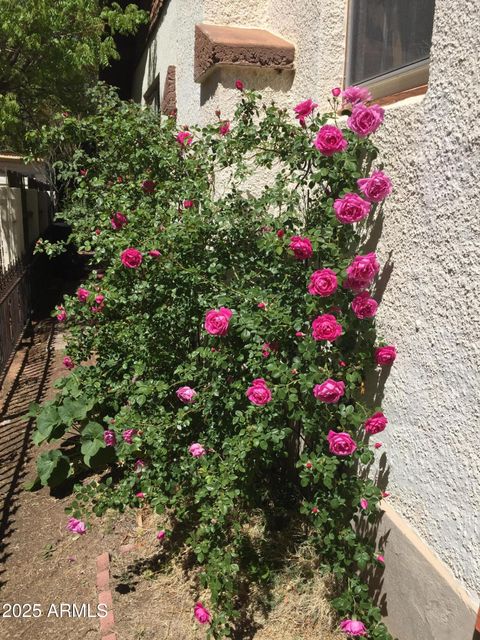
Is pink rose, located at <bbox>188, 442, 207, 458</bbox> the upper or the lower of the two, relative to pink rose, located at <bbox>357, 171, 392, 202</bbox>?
lower

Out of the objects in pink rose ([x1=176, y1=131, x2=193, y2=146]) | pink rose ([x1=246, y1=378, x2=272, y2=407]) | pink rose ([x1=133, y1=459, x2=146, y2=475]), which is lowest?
pink rose ([x1=133, y1=459, x2=146, y2=475])

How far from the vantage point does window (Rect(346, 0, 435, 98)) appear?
240cm

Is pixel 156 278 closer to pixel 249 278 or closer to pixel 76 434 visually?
pixel 249 278

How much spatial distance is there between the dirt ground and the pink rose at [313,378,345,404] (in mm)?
1137

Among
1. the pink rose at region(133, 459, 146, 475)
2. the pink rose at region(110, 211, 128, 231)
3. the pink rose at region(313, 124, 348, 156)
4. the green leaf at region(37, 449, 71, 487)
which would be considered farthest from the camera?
the green leaf at region(37, 449, 71, 487)

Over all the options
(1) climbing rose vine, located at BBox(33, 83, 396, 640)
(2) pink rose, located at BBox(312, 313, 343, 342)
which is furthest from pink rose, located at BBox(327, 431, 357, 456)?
(2) pink rose, located at BBox(312, 313, 343, 342)

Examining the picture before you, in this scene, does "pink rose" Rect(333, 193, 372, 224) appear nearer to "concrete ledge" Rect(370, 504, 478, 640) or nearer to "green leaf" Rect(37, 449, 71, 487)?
"concrete ledge" Rect(370, 504, 478, 640)

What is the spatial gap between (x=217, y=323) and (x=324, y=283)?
18.4 inches

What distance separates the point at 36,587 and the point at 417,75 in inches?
126

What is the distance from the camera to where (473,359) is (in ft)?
6.32

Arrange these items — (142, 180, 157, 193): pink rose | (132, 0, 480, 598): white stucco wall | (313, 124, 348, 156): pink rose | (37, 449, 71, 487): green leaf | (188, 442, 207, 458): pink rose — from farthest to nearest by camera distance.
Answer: (37, 449, 71, 487): green leaf, (142, 180, 157, 193): pink rose, (188, 442, 207, 458): pink rose, (313, 124, 348, 156): pink rose, (132, 0, 480, 598): white stucco wall

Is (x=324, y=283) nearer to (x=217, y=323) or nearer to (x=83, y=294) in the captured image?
(x=217, y=323)

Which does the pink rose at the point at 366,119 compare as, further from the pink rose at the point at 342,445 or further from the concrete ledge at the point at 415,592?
the concrete ledge at the point at 415,592

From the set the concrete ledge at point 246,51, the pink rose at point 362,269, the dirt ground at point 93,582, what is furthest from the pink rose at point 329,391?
the concrete ledge at point 246,51
